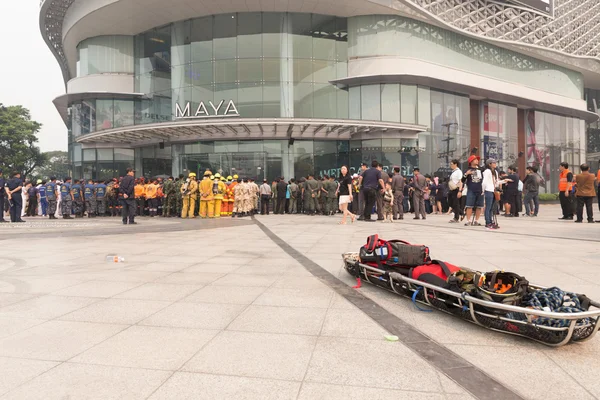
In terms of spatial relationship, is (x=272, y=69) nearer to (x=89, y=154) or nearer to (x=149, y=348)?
(x=89, y=154)

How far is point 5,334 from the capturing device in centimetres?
319

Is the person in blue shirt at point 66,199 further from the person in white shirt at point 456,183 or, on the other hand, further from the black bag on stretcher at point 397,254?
the black bag on stretcher at point 397,254

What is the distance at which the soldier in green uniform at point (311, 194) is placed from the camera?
61.9 ft

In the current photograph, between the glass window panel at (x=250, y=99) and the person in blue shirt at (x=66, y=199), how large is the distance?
1079 cm

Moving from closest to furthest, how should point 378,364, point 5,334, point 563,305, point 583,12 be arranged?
point 378,364
point 563,305
point 5,334
point 583,12

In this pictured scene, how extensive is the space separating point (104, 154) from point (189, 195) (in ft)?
48.0

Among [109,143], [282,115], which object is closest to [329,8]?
[282,115]

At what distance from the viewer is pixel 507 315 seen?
299 cm

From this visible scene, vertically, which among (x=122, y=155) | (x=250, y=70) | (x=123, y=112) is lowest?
(x=122, y=155)

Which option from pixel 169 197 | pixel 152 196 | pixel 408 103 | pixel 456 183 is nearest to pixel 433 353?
pixel 456 183

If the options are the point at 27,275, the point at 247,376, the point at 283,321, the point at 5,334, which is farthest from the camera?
the point at 27,275

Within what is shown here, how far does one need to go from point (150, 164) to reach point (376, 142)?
1644 cm

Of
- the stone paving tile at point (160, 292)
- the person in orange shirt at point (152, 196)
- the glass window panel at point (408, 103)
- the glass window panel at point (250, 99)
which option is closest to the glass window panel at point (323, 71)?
the glass window panel at point (250, 99)

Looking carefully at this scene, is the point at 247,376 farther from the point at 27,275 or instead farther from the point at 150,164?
the point at 150,164
